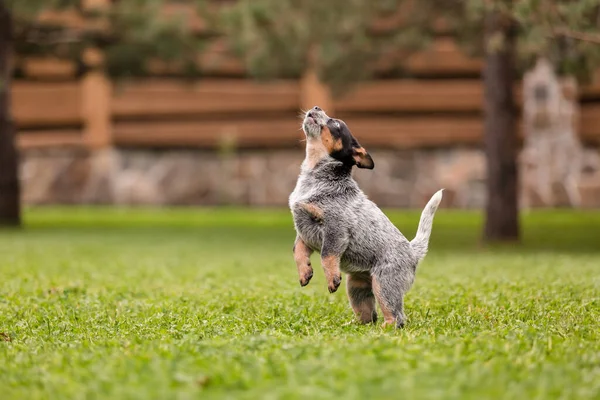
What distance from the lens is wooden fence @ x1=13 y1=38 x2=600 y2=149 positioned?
2111 cm

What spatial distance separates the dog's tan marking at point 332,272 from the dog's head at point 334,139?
665 millimetres

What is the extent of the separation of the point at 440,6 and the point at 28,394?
42.0 feet

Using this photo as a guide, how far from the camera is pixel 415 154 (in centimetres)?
2134

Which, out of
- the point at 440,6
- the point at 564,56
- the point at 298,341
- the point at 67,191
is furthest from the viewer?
the point at 67,191

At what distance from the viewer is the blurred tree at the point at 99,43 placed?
57.3 ft

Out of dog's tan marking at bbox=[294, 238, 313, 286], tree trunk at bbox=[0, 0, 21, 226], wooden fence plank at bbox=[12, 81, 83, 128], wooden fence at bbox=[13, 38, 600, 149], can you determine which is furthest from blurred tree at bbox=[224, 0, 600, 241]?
dog's tan marking at bbox=[294, 238, 313, 286]

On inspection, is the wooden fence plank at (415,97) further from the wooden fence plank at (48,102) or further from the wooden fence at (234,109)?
the wooden fence plank at (48,102)

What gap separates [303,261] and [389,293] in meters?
0.55

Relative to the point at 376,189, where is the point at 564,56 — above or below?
above

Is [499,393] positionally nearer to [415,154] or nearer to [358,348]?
[358,348]

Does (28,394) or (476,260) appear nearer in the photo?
(28,394)

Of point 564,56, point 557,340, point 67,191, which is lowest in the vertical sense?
point 67,191

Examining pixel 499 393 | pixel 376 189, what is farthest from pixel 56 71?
pixel 499 393

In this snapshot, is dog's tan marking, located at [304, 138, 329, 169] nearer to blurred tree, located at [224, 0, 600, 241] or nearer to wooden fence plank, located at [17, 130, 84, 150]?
blurred tree, located at [224, 0, 600, 241]
